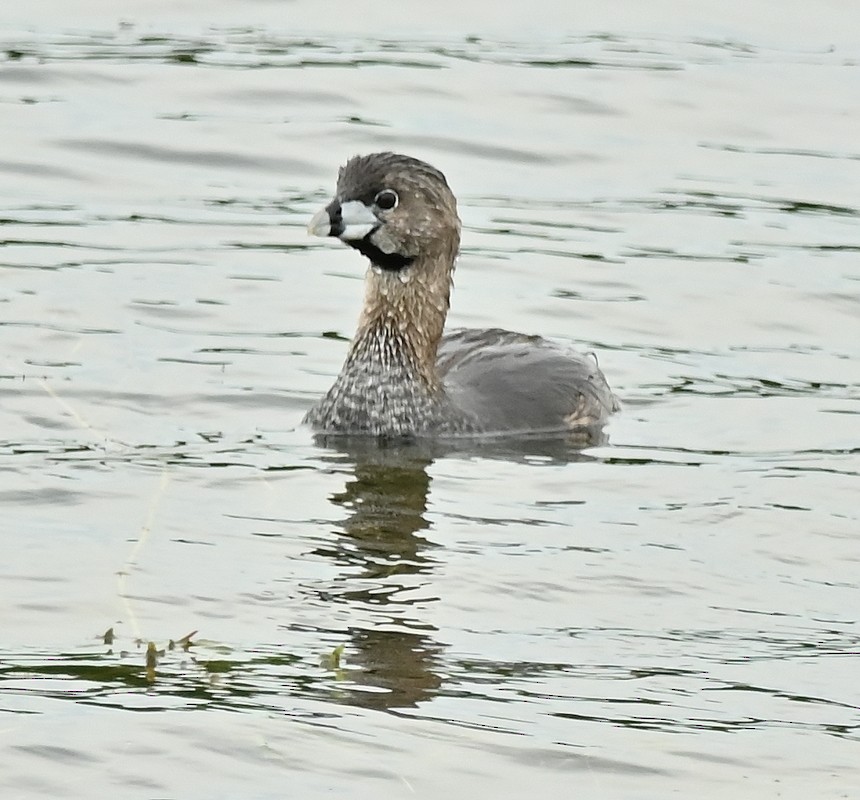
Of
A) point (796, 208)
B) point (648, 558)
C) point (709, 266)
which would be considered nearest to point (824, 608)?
point (648, 558)

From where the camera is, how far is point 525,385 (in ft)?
36.4

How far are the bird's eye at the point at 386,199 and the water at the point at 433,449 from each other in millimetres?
1170

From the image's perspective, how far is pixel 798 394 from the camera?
11.9 metres

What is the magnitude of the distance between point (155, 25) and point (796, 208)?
A: 22.2ft

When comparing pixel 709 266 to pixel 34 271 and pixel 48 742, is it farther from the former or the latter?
pixel 48 742

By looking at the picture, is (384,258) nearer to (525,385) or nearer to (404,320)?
(404,320)

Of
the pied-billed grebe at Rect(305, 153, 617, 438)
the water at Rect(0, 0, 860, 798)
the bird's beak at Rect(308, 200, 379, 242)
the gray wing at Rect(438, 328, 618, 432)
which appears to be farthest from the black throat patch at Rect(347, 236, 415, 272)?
the water at Rect(0, 0, 860, 798)

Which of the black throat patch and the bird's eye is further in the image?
the black throat patch

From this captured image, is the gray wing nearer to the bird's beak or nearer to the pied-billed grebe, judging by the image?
the pied-billed grebe

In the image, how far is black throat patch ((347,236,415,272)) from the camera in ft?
35.8

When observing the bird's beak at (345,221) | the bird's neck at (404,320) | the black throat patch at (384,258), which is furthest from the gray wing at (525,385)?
the bird's beak at (345,221)

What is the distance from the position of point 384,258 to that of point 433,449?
1048 mm

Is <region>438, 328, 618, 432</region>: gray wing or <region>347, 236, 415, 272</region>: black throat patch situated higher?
<region>347, 236, 415, 272</region>: black throat patch

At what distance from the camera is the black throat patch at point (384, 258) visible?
10914 millimetres
